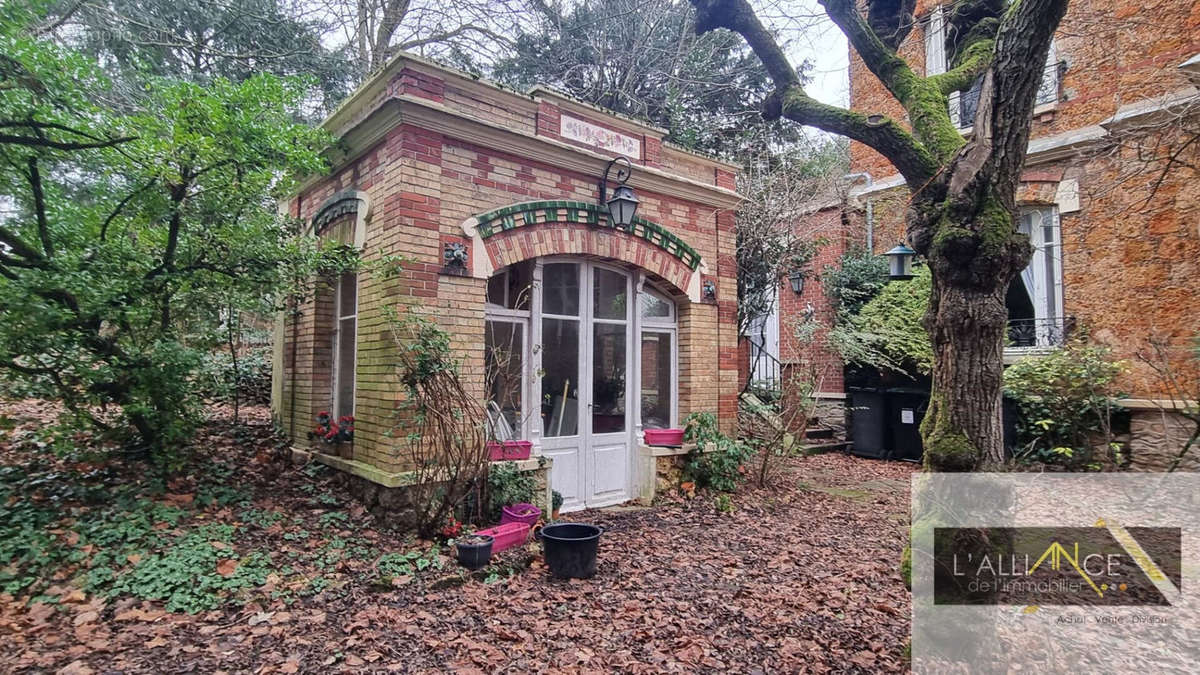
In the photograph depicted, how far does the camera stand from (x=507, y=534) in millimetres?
4680

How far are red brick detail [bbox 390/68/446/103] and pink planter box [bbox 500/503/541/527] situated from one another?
11.7ft

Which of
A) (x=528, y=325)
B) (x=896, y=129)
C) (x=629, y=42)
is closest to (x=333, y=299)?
(x=528, y=325)

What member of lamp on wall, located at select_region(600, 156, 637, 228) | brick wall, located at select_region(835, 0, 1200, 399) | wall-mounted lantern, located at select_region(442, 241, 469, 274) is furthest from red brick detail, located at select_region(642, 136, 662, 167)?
brick wall, located at select_region(835, 0, 1200, 399)

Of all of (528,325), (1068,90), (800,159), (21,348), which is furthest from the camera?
(800,159)

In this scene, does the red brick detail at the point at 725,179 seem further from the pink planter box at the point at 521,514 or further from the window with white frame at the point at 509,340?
the pink planter box at the point at 521,514

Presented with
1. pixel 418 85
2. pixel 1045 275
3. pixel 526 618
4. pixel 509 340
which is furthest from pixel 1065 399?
pixel 418 85

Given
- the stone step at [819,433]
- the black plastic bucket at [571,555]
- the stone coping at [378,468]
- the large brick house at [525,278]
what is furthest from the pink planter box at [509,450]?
the stone step at [819,433]

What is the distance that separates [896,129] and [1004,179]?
663 mm

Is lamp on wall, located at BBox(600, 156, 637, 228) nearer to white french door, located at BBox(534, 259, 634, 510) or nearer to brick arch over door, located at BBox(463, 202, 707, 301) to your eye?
brick arch over door, located at BBox(463, 202, 707, 301)

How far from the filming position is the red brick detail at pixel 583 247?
536 centimetres

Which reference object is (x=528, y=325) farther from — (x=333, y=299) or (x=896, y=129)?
(x=896, y=129)

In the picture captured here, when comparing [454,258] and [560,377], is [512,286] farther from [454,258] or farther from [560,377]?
[560,377]

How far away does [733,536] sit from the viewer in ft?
17.8

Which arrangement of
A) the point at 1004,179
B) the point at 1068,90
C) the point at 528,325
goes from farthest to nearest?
the point at 1068,90 → the point at 528,325 → the point at 1004,179
